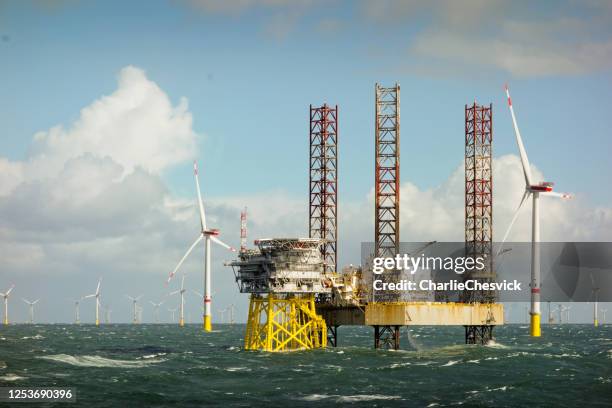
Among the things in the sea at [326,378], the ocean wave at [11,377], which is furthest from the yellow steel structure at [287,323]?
the ocean wave at [11,377]

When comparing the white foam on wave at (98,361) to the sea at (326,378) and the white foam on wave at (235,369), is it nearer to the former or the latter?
the sea at (326,378)

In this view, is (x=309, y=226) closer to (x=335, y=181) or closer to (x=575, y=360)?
(x=335, y=181)

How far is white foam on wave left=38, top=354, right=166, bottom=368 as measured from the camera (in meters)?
90.8

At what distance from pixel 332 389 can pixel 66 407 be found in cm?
1943

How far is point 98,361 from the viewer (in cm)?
9612

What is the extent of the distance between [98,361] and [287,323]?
19258 millimetres

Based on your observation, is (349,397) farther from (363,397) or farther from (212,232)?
(212,232)

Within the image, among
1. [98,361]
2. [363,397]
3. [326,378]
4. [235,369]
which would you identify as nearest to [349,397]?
[363,397]

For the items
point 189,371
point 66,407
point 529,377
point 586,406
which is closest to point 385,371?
point 529,377

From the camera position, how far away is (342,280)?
101 metres

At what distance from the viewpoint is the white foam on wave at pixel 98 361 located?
9081cm

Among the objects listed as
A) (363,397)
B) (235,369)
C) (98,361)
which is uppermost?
(363,397)

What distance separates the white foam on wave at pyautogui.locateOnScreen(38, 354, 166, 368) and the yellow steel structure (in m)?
10.5

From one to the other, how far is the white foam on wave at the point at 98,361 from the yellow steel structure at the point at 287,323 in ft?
34.3
